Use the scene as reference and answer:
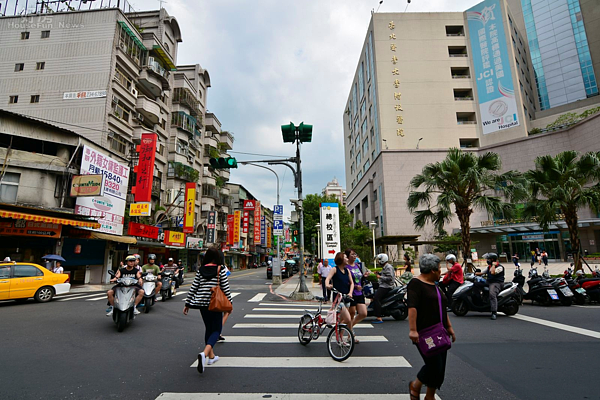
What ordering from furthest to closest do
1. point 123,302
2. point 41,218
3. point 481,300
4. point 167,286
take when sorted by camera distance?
1. point 41,218
2. point 167,286
3. point 481,300
4. point 123,302

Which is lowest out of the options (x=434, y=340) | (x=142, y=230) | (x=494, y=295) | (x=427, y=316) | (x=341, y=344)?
(x=341, y=344)

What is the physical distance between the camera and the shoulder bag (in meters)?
3.17

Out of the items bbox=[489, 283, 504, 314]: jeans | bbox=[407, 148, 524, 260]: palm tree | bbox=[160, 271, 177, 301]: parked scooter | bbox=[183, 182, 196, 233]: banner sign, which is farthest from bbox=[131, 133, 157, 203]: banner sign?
bbox=[489, 283, 504, 314]: jeans

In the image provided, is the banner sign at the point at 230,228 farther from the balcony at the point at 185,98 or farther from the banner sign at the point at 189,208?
the balcony at the point at 185,98

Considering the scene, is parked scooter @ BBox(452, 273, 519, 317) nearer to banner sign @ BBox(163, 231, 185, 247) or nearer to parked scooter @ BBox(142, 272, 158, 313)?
parked scooter @ BBox(142, 272, 158, 313)

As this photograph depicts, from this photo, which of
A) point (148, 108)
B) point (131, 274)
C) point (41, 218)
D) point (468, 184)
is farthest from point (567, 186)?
point (148, 108)

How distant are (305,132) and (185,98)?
31.1 metres

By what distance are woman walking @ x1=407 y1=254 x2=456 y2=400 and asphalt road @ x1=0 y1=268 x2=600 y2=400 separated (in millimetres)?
691

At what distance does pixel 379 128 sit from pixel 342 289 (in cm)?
3776

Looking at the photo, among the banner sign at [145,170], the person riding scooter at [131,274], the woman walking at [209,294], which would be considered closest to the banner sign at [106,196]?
the banner sign at [145,170]

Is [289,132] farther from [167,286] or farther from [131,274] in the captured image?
[167,286]

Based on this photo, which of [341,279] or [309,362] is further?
[341,279]

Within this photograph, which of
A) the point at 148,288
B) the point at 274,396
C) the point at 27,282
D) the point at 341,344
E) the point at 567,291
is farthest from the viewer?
the point at 27,282

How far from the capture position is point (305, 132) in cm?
1214
